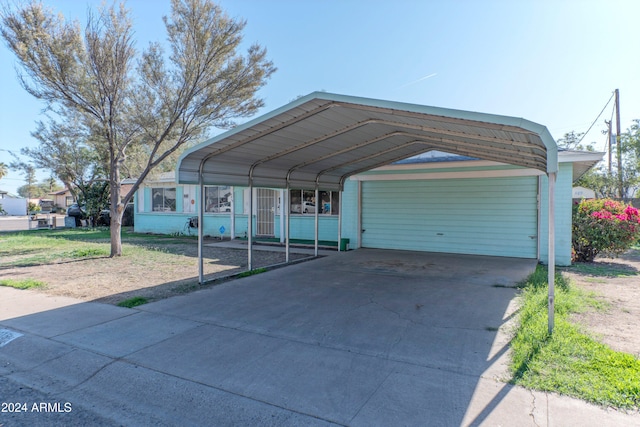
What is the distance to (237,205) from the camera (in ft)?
51.5

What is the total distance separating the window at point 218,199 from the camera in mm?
16344

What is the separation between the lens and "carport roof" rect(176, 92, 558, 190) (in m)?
4.77

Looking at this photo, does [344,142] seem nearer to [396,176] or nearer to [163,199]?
[396,176]

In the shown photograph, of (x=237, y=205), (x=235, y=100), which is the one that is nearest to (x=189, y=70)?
(x=235, y=100)

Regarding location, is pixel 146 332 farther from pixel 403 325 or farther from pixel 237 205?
pixel 237 205

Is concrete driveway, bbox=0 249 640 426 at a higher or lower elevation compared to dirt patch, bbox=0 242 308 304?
lower

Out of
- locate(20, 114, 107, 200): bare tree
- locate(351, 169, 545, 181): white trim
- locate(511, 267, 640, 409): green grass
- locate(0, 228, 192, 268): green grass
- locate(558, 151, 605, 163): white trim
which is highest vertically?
locate(20, 114, 107, 200): bare tree

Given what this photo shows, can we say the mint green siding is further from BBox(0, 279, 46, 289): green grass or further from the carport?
BBox(0, 279, 46, 289): green grass

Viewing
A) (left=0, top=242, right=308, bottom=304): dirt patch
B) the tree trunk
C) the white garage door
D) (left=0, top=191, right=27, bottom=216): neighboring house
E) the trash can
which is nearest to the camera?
(left=0, top=242, right=308, bottom=304): dirt patch

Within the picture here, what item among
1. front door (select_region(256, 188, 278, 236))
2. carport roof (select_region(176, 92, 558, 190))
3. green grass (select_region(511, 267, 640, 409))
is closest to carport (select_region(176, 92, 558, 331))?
carport roof (select_region(176, 92, 558, 190))

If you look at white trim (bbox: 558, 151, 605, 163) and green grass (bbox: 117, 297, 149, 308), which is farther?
white trim (bbox: 558, 151, 605, 163)

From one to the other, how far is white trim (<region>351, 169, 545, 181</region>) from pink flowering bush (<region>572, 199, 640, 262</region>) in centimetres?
175

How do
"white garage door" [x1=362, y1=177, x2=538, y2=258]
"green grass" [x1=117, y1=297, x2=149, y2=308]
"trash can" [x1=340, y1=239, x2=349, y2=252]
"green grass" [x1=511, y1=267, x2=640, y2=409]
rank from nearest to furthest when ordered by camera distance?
1. "green grass" [x1=511, y1=267, x2=640, y2=409]
2. "green grass" [x1=117, y1=297, x2=149, y2=308]
3. "white garage door" [x1=362, y1=177, x2=538, y2=258]
4. "trash can" [x1=340, y1=239, x2=349, y2=252]

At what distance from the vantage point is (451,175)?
35.6ft
